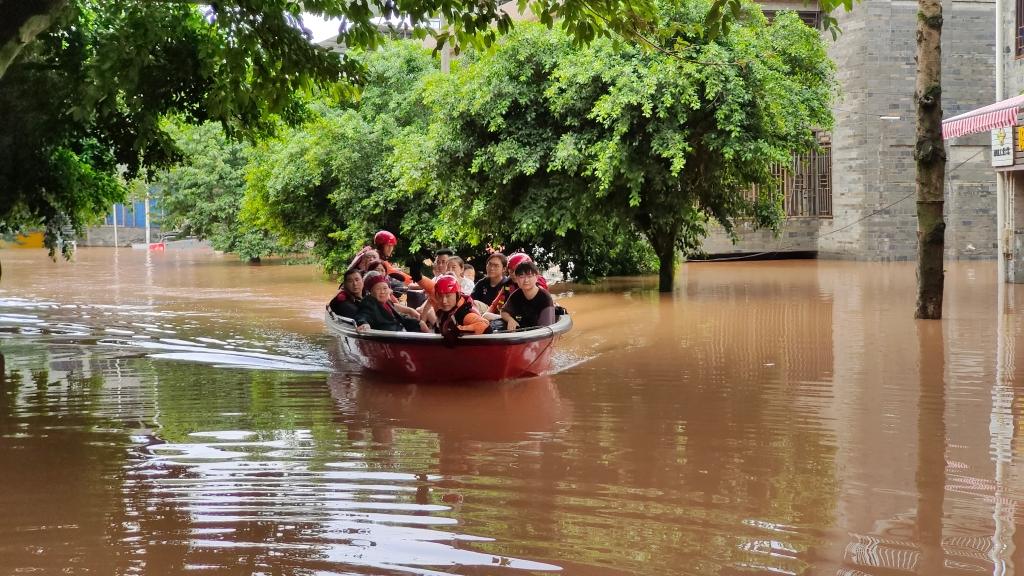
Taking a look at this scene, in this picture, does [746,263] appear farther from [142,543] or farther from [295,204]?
[142,543]

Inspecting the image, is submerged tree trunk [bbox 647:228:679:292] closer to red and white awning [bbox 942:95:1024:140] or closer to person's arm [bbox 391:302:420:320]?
red and white awning [bbox 942:95:1024:140]

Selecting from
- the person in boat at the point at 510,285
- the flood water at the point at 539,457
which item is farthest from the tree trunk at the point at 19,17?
the person in boat at the point at 510,285

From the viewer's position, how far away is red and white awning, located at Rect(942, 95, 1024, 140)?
17359mm

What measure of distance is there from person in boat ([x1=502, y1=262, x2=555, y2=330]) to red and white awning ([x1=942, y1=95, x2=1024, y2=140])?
936cm

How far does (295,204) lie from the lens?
2811 cm

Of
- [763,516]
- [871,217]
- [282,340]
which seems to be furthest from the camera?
[871,217]

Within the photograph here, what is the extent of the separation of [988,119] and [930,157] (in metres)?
3.48

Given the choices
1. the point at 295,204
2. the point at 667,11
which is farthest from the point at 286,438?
the point at 295,204

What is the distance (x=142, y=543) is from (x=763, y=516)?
3.24 m

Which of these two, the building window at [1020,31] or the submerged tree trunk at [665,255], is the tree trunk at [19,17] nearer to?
the submerged tree trunk at [665,255]

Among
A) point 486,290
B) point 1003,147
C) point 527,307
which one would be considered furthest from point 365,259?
point 1003,147

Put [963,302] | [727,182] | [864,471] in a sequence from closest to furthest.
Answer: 1. [864,471]
2. [963,302]
3. [727,182]

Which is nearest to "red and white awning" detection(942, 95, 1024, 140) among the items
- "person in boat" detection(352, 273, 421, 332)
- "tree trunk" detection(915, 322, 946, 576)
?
"tree trunk" detection(915, 322, 946, 576)

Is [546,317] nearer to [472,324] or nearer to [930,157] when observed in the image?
[472,324]
